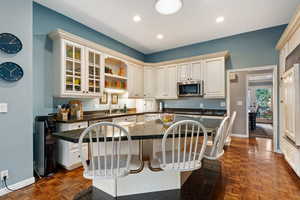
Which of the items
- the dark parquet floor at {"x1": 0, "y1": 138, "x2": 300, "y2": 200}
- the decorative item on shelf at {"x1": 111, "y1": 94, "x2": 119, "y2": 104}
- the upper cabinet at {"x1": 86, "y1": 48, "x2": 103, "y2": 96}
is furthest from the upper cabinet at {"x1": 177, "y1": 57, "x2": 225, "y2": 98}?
the upper cabinet at {"x1": 86, "y1": 48, "x2": 103, "y2": 96}

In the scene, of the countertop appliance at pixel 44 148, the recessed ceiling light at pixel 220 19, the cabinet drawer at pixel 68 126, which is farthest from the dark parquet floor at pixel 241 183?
the recessed ceiling light at pixel 220 19

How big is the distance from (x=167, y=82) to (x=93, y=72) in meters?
2.39

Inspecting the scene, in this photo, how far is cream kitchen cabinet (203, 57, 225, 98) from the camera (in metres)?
3.94

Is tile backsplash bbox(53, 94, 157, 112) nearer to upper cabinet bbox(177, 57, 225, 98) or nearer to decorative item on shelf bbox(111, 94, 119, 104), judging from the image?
decorative item on shelf bbox(111, 94, 119, 104)

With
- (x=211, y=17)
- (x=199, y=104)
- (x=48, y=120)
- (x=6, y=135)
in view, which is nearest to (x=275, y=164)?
(x=199, y=104)

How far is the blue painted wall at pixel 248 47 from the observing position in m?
3.64

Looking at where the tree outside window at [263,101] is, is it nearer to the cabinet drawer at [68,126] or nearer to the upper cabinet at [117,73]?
the upper cabinet at [117,73]

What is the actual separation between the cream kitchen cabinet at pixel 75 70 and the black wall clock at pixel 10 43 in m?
0.73

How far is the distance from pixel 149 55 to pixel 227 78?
2.88 meters

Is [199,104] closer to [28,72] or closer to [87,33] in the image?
[87,33]

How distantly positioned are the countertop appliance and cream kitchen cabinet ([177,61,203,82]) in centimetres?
352

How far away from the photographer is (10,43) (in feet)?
6.46

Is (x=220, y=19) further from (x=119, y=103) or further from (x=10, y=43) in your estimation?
(x=10, y=43)

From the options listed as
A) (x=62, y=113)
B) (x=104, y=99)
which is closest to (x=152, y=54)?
(x=104, y=99)
